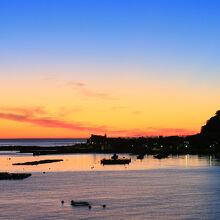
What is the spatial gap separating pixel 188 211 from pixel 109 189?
2551 centimetres

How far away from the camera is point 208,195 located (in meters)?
71.1

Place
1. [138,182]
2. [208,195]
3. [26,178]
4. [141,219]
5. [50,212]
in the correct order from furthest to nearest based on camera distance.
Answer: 1. [26,178]
2. [138,182]
3. [208,195]
4. [50,212]
5. [141,219]

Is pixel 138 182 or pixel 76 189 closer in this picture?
pixel 76 189

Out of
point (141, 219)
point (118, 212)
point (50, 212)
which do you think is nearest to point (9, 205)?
point (50, 212)

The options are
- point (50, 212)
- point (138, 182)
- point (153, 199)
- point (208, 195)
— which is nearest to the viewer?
point (50, 212)

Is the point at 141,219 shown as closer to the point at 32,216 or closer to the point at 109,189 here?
the point at 32,216

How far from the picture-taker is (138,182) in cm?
9012

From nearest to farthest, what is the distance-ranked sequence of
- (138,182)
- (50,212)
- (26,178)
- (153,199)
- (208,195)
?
1. (50,212)
2. (153,199)
3. (208,195)
4. (138,182)
5. (26,178)

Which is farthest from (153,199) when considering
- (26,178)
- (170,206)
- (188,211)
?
(26,178)

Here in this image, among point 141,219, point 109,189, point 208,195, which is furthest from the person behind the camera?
point 109,189

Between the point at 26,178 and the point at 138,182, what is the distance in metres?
31.1

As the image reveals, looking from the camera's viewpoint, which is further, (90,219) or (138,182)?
(138,182)

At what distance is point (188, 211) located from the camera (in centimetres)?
5662

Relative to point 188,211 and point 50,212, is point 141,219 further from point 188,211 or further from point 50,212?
point 50,212
